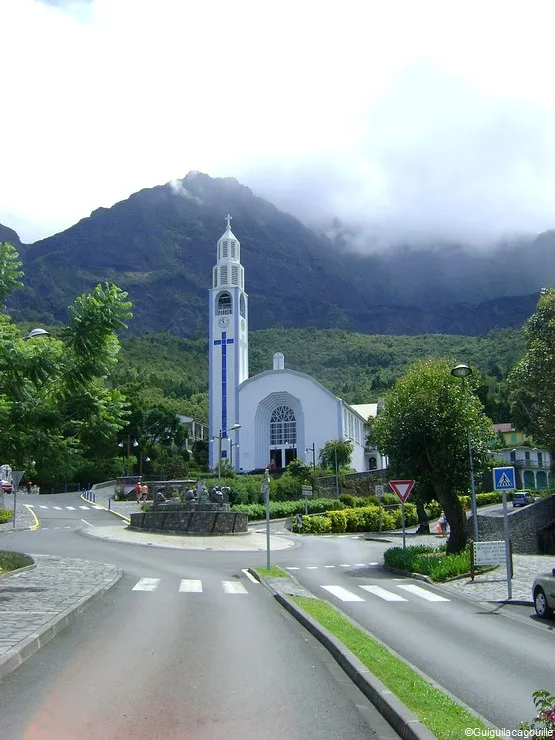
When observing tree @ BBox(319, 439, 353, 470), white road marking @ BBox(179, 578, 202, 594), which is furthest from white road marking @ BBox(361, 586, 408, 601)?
tree @ BBox(319, 439, 353, 470)

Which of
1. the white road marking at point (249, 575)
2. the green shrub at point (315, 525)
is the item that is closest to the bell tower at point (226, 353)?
the green shrub at point (315, 525)

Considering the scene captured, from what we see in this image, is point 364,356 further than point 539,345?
Yes

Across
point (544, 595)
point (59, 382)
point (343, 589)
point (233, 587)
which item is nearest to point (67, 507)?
point (233, 587)

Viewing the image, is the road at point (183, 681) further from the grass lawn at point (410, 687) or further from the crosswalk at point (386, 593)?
the crosswalk at point (386, 593)

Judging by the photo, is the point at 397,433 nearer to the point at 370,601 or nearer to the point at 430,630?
the point at 370,601

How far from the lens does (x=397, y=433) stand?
23406 millimetres

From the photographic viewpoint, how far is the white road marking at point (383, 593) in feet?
51.5

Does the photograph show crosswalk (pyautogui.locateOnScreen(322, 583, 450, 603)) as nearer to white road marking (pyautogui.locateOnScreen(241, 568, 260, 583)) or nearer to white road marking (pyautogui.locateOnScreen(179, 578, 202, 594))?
white road marking (pyautogui.locateOnScreen(241, 568, 260, 583))

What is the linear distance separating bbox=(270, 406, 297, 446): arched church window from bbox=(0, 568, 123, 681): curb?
66730mm

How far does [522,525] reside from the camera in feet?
106

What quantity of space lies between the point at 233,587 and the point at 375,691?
10803 mm

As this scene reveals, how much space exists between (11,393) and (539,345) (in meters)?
26.3

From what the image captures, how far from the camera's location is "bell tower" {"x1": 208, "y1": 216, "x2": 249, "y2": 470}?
260 feet

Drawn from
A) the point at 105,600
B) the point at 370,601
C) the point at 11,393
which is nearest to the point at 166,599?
the point at 105,600
